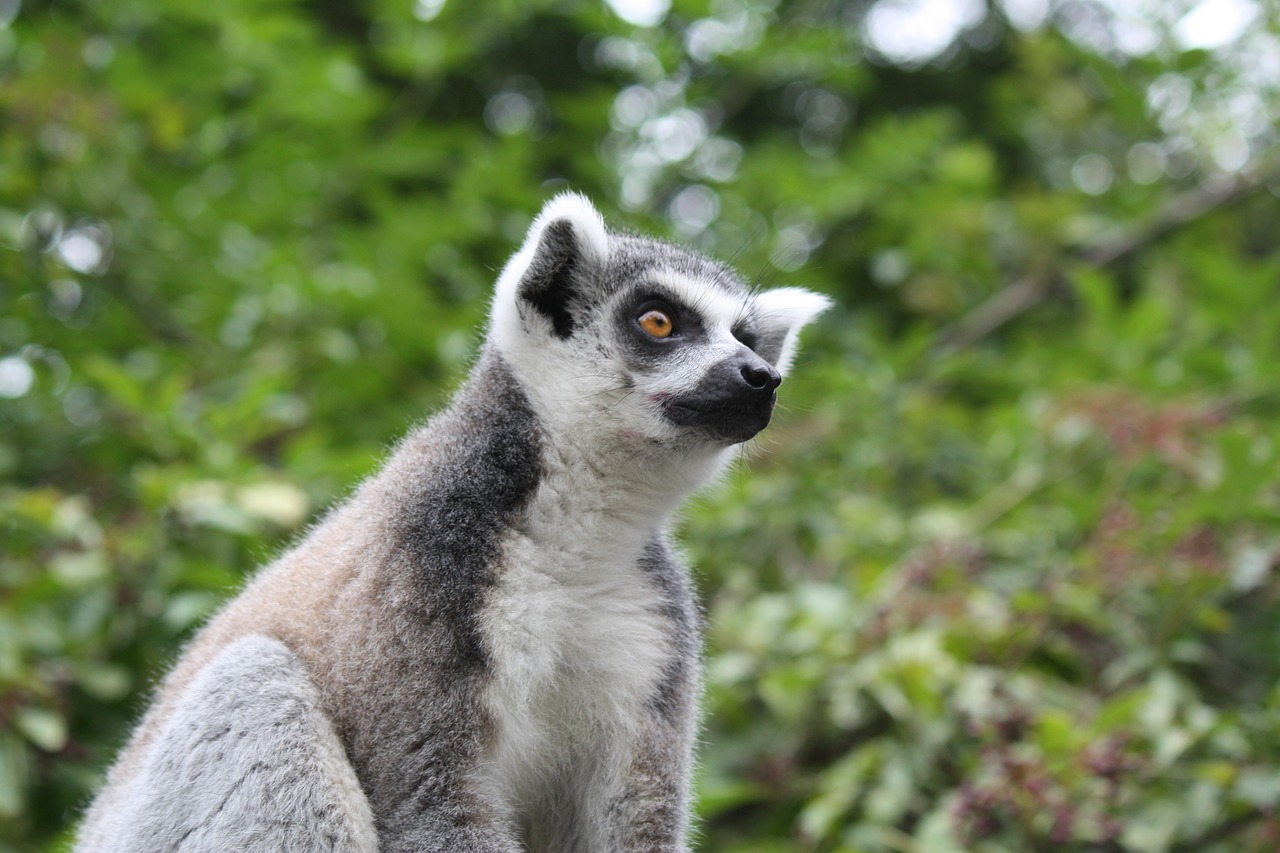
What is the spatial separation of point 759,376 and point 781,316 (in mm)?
652

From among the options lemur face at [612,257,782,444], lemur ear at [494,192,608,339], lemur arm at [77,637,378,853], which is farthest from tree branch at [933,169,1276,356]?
lemur arm at [77,637,378,853]

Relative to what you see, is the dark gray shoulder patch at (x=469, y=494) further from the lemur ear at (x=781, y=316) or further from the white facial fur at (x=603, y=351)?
the lemur ear at (x=781, y=316)

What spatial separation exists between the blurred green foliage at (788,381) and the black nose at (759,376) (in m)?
1.09

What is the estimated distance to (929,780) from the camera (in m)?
4.49

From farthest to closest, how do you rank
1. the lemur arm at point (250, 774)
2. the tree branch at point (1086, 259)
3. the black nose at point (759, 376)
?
the tree branch at point (1086, 259) < the black nose at point (759, 376) < the lemur arm at point (250, 774)

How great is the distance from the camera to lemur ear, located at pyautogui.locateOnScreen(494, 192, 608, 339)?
127 inches

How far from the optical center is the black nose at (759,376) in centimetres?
303

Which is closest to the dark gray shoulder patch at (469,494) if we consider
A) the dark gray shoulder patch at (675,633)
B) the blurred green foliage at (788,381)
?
the dark gray shoulder patch at (675,633)

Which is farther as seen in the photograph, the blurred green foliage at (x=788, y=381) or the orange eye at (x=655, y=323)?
the blurred green foliage at (x=788, y=381)

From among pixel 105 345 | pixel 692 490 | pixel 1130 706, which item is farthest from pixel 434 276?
pixel 1130 706

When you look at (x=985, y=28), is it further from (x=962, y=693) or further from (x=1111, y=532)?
(x=962, y=693)

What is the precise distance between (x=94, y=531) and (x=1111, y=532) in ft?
14.2

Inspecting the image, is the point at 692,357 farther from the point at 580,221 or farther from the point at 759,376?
the point at 580,221

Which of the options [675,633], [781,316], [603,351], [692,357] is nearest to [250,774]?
[675,633]
